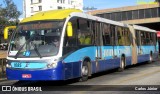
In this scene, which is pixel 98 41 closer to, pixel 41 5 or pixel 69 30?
pixel 69 30

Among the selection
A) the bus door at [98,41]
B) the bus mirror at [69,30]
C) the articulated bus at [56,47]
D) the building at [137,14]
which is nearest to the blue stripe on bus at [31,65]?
the articulated bus at [56,47]

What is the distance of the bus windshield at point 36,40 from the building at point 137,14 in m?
60.4

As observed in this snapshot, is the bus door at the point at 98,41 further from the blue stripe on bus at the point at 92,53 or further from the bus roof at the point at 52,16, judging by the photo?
the bus roof at the point at 52,16

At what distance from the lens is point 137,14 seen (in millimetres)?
74812

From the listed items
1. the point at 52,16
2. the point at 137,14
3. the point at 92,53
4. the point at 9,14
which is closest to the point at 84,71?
the point at 92,53

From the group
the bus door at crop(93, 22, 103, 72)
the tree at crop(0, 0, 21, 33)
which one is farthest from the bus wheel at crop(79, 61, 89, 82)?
the tree at crop(0, 0, 21, 33)

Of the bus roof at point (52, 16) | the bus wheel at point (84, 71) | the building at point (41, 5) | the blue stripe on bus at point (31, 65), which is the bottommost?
the bus wheel at point (84, 71)

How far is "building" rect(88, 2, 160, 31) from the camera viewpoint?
72375 millimetres

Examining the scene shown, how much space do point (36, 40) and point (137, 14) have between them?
6323cm

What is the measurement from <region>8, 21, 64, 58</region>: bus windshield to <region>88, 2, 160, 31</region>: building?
60.4m

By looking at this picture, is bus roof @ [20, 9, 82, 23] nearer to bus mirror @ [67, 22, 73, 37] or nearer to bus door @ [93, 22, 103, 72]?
bus mirror @ [67, 22, 73, 37]

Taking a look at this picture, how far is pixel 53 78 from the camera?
12.7 meters

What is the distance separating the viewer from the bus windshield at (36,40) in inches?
513

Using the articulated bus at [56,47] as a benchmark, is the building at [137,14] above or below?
above
